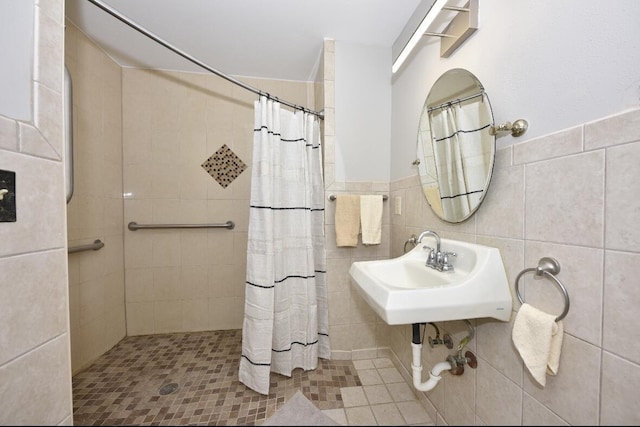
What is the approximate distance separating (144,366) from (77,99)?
182cm

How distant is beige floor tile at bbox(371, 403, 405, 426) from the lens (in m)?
0.32

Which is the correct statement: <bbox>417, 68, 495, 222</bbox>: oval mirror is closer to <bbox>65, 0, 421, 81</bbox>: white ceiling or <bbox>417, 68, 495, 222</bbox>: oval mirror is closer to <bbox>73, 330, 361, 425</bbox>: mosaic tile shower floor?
<bbox>65, 0, 421, 81</bbox>: white ceiling

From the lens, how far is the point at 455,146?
1059 mm

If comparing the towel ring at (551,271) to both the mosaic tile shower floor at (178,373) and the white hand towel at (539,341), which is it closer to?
the white hand towel at (539,341)

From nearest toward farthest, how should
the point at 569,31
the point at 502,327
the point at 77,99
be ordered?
the point at 569,31 < the point at 502,327 < the point at 77,99

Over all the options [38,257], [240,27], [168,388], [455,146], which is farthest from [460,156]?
[168,388]

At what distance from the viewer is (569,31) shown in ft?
2.13

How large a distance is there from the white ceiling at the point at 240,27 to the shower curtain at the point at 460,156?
2.72 feet

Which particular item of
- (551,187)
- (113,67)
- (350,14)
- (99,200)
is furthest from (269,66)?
(551,187)

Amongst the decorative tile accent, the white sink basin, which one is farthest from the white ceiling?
the white sink basin

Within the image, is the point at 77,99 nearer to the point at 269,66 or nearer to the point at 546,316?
the point at 269,66

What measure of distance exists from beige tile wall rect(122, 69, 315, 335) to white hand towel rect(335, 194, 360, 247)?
1002 mm

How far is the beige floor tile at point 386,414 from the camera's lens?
12.6 inches

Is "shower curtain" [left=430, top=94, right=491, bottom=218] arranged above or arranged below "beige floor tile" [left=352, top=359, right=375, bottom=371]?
above
